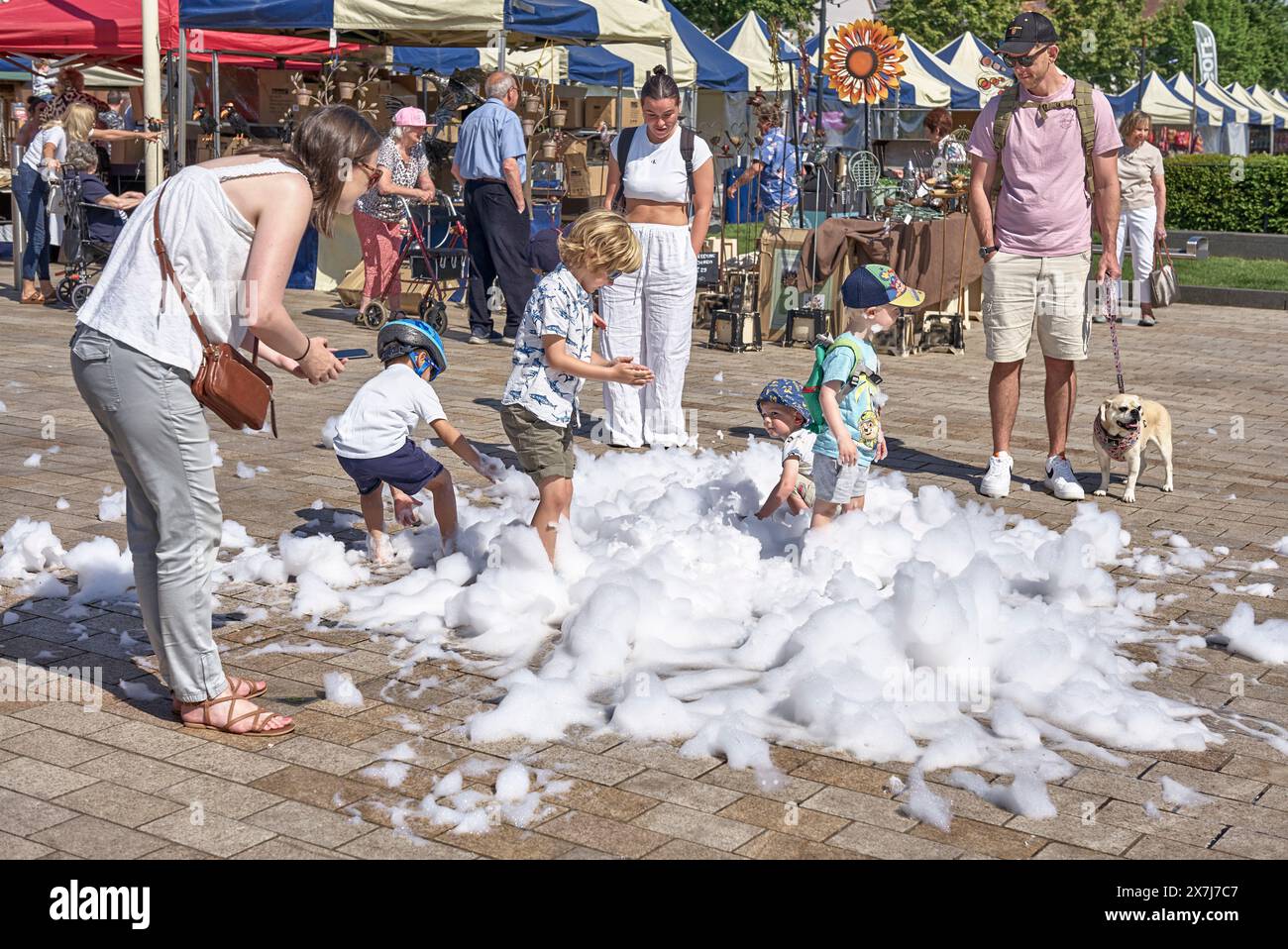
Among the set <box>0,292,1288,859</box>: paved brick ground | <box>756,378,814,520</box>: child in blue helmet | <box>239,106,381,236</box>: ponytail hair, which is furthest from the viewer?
<box>756,378,814,520</box>: child in blue helmet

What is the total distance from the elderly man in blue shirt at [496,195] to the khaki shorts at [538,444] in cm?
707

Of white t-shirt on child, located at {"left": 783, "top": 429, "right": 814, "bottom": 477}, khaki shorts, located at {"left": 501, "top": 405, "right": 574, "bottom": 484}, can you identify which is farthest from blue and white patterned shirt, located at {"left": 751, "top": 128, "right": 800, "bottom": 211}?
khaki shorts, located at {"left": 501, "top": 405, "right": 574, "bottom": 484}

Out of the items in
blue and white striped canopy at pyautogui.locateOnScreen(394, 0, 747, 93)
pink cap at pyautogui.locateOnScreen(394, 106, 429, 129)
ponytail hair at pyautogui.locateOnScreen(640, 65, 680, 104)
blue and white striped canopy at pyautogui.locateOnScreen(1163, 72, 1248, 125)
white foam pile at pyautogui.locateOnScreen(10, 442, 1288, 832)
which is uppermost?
blue and white striped canopy at pyautogui.locateOnScreen(1163, 72, 1248, 125)

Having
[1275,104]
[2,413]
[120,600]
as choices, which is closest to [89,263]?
[2,413]

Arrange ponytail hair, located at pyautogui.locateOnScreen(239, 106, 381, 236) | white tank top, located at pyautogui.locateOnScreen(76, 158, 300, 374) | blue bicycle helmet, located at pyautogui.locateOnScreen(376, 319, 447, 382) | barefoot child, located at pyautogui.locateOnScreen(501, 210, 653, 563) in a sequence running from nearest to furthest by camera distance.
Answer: white tank top, located at pyautogui.locateOnScreen(76, 158, 300, 374) → ponytail hair, located at pyautogui.locateOnScreen(239, 106, 381, 236) → barefoot child, located at pyautogui.locateOnScreen(501, 210, 653, 563) → blue bicycle helmet, located at pyautogui.locateOnScreen(376, 319, 447, 382)

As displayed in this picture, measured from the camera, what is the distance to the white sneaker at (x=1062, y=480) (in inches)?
313

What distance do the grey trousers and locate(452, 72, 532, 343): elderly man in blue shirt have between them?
859cm

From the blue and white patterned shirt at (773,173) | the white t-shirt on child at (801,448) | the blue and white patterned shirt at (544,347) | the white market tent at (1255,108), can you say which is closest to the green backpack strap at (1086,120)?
the white t-shirt on child at (801,448)

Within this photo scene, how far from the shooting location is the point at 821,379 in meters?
6.29

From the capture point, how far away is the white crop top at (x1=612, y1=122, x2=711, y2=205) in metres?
8.64

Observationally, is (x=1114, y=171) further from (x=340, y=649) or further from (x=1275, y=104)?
(x=1275, y=104)

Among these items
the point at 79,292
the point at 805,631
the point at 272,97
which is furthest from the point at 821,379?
the point at 272,97

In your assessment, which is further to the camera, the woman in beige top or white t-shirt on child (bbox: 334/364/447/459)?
the woman in beige top

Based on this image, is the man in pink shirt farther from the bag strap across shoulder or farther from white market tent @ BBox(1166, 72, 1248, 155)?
white market tent @ BBox(1166, 72, 1248, 155)
